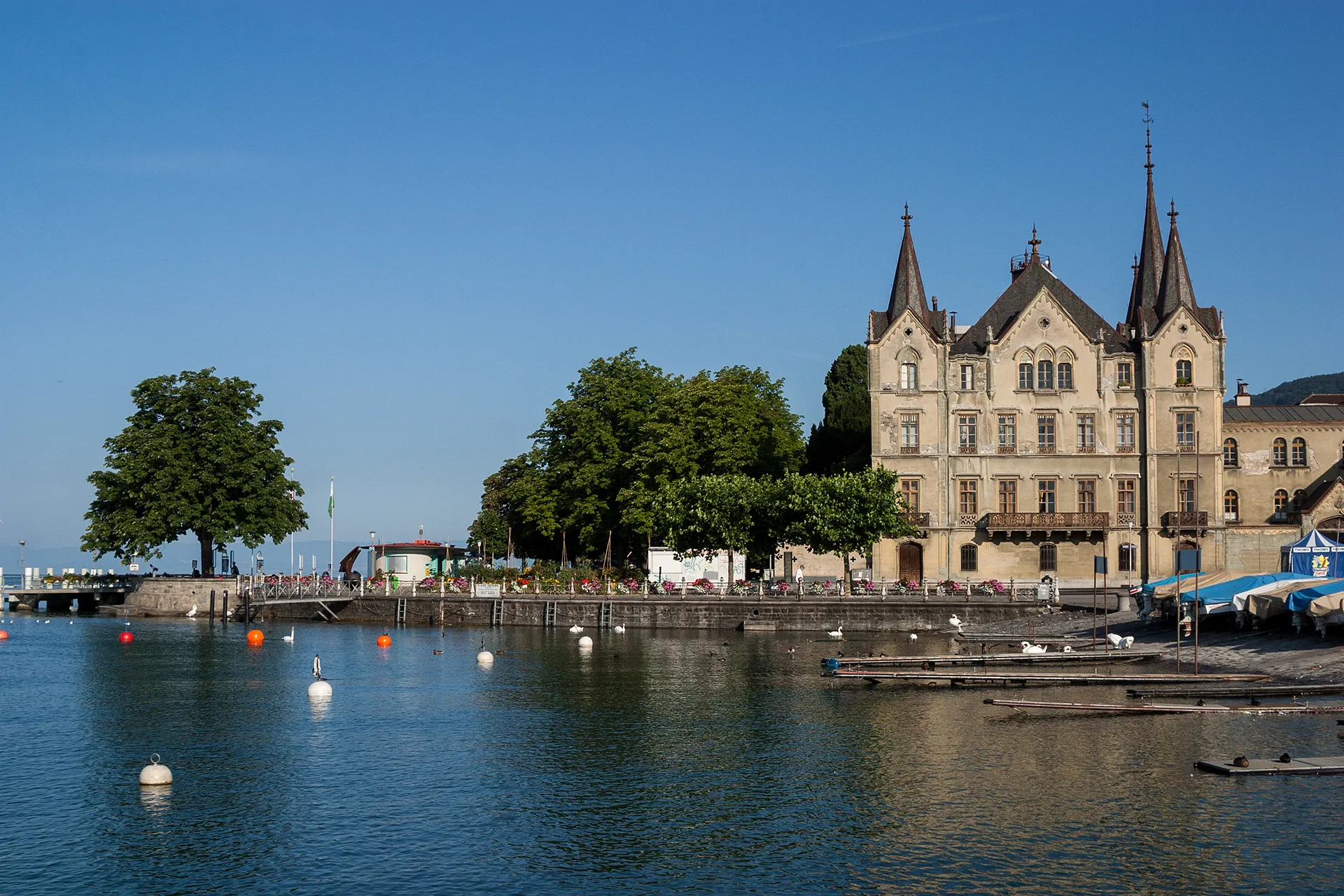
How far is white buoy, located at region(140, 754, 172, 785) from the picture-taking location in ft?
105

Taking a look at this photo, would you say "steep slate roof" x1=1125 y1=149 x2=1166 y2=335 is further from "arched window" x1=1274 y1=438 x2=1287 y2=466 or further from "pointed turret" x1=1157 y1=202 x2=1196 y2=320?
"arched window" x1=1274 y1=438 x2=1287 y2=466

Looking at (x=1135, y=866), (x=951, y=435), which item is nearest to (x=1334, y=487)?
(x=951, y=435)

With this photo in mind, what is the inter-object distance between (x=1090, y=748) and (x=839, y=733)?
23.2 ft

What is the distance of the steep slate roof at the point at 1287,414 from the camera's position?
3816 inches

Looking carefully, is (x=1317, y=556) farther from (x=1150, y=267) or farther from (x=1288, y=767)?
(x=1288, y=767)

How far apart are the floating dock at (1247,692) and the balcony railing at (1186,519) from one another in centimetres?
4819

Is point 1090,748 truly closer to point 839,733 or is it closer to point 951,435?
point 839,733

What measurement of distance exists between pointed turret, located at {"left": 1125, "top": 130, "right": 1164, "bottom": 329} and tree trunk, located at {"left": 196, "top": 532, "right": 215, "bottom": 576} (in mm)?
66036

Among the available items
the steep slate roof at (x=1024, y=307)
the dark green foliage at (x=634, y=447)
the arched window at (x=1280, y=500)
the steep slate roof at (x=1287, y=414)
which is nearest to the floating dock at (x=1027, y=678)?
the dark green foliage at (x=634, y=447)

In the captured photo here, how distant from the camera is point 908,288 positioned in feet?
310

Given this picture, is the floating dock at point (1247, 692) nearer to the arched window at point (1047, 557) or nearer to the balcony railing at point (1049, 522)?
the balcony railing at point (1049, 522)

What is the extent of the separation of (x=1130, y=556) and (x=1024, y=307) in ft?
59.8

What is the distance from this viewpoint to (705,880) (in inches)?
947

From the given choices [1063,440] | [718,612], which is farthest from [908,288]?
[718,612]
